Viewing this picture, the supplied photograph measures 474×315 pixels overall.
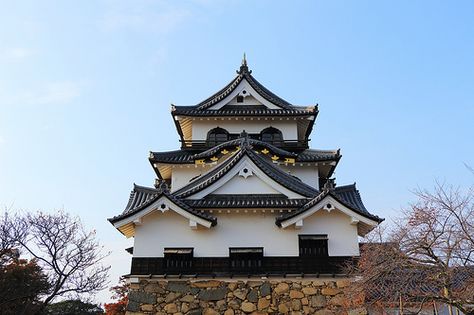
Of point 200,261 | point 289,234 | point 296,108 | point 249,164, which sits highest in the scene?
point 296,108

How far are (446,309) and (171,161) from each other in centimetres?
983

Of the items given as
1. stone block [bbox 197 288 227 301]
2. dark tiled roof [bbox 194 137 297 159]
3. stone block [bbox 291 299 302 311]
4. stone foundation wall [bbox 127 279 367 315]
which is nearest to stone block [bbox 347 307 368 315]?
stone foundation wall [bbox 127 279 367 315]

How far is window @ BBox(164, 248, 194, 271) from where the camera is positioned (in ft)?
40.5

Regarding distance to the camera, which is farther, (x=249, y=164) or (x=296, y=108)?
(x=296, y=108)

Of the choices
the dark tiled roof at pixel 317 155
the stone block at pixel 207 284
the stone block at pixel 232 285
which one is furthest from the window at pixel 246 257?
the dark tiled roof at pixel 317 155

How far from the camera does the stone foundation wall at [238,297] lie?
11805 millimetres

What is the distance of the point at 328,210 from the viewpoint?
40.6 ft

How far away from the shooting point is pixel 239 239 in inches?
497

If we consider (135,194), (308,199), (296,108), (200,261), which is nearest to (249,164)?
(308,199)

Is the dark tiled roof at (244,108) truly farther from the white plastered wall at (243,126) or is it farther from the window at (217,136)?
the window at (217,136)

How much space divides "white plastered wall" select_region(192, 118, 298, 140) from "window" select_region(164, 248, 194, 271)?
6.50 meters

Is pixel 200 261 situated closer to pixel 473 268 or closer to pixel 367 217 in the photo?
pixel 367 217

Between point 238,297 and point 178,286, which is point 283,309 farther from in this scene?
point 178,286

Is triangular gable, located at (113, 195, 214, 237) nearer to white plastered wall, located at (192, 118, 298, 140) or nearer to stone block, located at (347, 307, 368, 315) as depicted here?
stone block, located at (347, 307, 368, 315)
